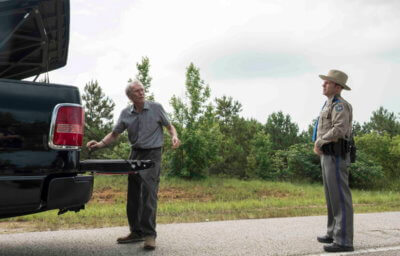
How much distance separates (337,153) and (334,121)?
1.17 feet

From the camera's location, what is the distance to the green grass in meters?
6.99

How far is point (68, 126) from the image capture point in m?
3.19

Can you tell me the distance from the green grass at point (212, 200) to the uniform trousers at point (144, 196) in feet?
5.06

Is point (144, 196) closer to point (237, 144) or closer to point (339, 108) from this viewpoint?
point (339, 108)

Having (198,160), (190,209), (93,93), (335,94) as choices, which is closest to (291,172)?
(198,160)

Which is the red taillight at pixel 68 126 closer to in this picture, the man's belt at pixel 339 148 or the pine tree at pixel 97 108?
the man's belt at pixel 339 148

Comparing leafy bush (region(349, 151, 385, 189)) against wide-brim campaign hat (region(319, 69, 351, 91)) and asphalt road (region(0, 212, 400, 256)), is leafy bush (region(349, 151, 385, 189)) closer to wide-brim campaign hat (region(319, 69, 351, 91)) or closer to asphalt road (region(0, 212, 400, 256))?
asphalt road (region(0, 212, 400, 256))

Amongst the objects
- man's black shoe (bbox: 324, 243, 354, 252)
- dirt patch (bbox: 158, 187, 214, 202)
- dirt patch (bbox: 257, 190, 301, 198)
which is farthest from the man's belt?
dirt patch (bbox: 257, 190, 301, 198)

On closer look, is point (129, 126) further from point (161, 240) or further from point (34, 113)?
point (34, 113)

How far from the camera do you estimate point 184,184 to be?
28906mm

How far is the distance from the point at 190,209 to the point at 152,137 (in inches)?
216

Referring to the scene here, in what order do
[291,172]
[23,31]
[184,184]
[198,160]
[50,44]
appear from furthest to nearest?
[291,172] < [198,160] < [184,184] < [50,44] < [23,31]

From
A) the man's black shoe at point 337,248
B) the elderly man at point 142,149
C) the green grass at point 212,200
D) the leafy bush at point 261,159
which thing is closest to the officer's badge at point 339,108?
the man's black shoe at point 337,248

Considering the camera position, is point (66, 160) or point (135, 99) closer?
point (66, 160)
